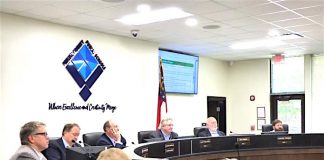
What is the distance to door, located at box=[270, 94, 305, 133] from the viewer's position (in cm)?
1016

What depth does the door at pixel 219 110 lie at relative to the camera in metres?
10.7

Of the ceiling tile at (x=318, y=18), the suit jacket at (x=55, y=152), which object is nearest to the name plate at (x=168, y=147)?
the suit jacket at (x=55, y=152)

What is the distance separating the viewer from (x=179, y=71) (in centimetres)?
916

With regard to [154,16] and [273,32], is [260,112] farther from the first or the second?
[154,16]

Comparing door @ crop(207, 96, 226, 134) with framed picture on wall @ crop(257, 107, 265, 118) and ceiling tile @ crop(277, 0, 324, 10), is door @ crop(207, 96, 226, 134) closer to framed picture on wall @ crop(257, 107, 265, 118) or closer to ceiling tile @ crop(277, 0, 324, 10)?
framed picture on wall @ crop(257, 107, 265, 118)

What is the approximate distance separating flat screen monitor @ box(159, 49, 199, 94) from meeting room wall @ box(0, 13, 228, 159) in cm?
40

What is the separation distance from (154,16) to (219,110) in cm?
567

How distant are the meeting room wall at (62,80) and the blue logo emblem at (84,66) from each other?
0.28ft

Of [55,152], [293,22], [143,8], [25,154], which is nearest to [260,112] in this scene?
[293,22]

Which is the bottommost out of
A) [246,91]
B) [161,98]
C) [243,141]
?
[243,141]

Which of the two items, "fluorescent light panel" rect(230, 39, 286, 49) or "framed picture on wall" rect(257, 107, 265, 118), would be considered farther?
"framed picture on wall" rect(257, 107, 265, 118)

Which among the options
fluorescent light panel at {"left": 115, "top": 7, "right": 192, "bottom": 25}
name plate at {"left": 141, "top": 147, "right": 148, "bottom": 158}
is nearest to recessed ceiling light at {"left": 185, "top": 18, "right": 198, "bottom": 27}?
fluorescent light panel at {"left": 115, "top": 7, "right": 192, "bottom": 25}

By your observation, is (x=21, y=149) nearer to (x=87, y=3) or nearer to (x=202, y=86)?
(x=87, y=3)

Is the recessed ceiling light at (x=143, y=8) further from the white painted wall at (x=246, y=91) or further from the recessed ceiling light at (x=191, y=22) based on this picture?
the white painted wall at (x=246, y=91)
